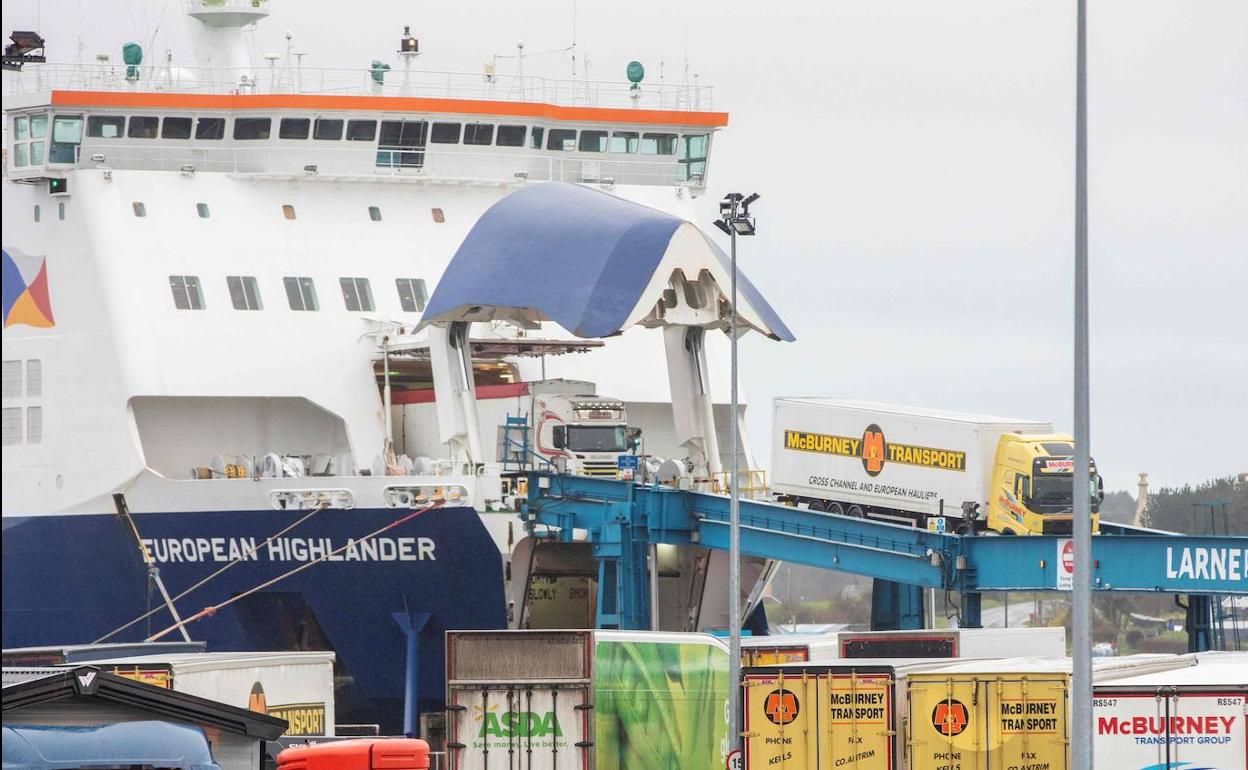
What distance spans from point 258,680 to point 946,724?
8.59m

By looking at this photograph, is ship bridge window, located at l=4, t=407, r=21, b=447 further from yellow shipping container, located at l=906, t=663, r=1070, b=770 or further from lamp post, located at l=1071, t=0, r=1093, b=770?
Result: lamp post, located at l=1071, t=0, r=1093, b=770

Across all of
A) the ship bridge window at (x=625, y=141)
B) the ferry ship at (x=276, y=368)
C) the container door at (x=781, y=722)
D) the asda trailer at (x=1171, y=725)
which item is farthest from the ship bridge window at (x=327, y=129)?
the asda trailer at (x=1171, y=725)

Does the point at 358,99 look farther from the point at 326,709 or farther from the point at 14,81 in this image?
the point at 326,709

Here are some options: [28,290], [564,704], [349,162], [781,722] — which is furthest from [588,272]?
[781,722]

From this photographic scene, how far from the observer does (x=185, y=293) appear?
37.7 metres

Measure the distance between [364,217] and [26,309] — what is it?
654 cm

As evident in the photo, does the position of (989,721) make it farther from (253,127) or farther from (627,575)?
(253,127)

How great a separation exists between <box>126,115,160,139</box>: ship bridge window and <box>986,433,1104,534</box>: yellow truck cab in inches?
684

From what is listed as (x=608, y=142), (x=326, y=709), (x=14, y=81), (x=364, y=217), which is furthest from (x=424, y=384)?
(x=326, y=709)

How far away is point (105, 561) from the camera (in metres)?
37.4

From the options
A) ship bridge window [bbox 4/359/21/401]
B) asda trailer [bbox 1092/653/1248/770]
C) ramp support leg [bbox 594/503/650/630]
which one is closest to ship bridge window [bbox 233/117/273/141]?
ship bridge window [bbox 4/359/21/401]

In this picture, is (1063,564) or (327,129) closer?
(1063,564)

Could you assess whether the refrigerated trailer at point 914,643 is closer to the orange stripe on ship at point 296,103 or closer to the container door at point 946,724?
the container door at point 946,724

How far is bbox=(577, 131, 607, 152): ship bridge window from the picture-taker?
135ft
